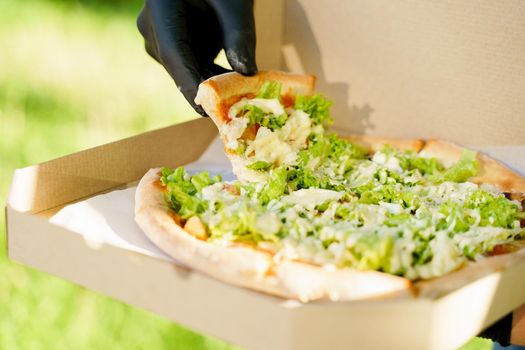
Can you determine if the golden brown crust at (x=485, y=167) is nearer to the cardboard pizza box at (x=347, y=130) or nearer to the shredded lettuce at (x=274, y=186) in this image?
the cardboard pizza box at (x=347, y=130)

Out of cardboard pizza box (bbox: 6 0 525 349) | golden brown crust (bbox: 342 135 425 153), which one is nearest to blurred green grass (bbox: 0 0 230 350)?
cardboard pizza box (bbox: 6 0 525 349)

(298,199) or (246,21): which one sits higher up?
(246,21)

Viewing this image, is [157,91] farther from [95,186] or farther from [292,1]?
[95,186]

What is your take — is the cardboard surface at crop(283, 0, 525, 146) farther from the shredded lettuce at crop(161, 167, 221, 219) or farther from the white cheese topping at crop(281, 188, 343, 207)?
the shredded lettuce at crop(161, 167, 221, 219)

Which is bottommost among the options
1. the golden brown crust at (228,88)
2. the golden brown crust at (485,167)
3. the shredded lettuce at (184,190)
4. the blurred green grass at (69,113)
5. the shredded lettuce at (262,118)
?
the blurred green grass at (69,113)

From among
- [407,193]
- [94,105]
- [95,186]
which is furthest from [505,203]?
[94,105]

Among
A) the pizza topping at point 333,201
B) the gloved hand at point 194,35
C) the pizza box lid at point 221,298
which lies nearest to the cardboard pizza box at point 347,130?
the pizza box lid at point 221,298

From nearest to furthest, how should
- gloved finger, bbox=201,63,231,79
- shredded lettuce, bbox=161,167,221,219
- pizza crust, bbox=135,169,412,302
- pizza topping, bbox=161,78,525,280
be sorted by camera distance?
pizza crust, bbox=135,169,412,302, pizza topping, bbox=161,78,525,280, shredded lettuce, bbox=161,167,221,219, gloved finger, bbox=201,63,231,79
